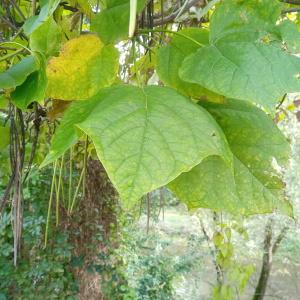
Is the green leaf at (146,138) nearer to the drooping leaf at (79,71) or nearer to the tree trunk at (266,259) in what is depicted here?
the drooping leaf at (79,71)

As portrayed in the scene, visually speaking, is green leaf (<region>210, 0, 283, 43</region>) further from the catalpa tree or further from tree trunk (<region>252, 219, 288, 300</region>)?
tree trunk (<region>252, 219, 288, 300</region>)

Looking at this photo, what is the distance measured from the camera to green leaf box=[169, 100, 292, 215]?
1.14 feet

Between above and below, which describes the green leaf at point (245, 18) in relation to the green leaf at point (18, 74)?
above

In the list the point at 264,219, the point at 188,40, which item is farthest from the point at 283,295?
the point at 188,40

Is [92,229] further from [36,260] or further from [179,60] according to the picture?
[179,60]

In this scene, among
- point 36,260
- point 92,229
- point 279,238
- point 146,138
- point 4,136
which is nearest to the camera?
point 146,138

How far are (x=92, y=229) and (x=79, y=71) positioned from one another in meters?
1.98

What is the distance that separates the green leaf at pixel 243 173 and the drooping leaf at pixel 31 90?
12cm

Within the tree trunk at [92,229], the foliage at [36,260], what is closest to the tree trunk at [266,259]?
the tree trunk at [92,229]

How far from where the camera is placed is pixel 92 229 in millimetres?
2311

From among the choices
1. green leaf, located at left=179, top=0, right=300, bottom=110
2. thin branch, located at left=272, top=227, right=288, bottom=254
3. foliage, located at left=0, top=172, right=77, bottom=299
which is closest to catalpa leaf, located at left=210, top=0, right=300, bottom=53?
green leaf, located at left=179, top=0, right=300, bottom=110

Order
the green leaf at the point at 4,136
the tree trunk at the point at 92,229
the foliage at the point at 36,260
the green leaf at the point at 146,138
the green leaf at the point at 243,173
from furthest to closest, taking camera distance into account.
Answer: the tree trunk at the point at 92,229 → the foliage at the point at 36,260 → the green leaf at the point at 4,136 → the green leaf at the point at 243,173 → the green leaf at the point at 146,138

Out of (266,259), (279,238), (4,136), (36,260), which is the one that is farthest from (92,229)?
(266,259)

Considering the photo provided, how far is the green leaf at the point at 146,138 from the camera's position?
25 cm
